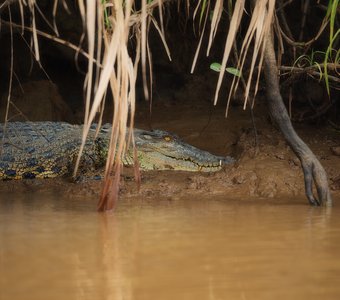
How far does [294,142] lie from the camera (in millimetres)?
3965

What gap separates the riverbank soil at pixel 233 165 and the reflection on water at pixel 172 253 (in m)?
0.81

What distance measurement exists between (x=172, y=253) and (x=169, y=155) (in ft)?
11.9

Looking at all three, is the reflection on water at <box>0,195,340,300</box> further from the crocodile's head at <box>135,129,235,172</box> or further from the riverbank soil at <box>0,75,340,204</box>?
the crocodile's head at <box>135,129,235,172</box>

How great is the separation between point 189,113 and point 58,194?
3489 millimetres

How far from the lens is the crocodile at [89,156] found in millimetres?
6035

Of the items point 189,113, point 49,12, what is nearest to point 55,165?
point 189,113

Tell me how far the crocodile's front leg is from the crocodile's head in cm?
193

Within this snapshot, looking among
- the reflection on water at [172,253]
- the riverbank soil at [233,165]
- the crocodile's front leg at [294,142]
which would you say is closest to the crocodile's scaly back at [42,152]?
the riverbank soil at [233,165]

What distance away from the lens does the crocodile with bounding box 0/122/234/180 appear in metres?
6.04

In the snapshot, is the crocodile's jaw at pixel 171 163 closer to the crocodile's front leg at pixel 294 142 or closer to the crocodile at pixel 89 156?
the crocodile at pixel 89 156

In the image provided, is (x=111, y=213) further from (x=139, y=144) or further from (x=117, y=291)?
(x=139, y=144)

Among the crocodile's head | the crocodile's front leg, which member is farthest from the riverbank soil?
the crocodile's front leg

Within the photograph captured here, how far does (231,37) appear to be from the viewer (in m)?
3.05

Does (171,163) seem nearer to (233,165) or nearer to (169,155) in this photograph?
(169,155)
